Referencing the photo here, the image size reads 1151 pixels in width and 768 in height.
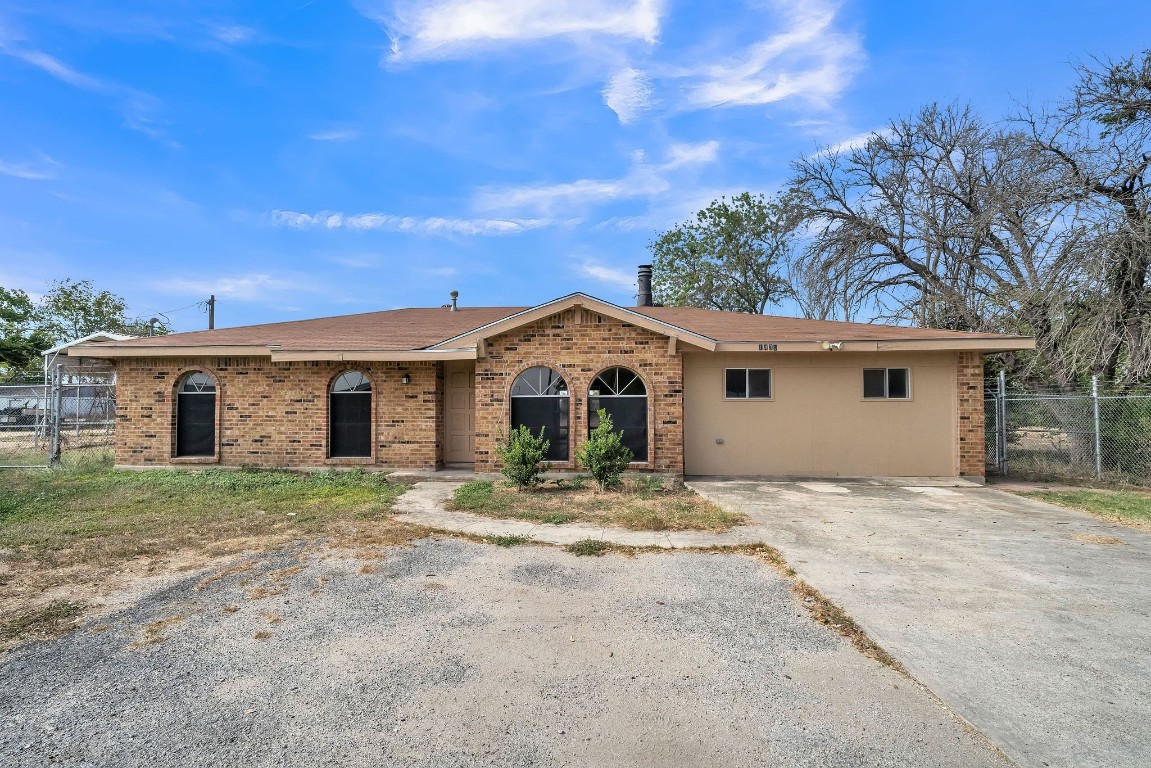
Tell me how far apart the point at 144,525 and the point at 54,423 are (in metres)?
7.44

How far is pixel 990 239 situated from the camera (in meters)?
14.2

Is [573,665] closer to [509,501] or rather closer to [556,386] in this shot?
[509,501]

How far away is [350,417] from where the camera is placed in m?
11.2

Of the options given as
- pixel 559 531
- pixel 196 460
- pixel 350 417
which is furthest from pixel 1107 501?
pixel 196 460

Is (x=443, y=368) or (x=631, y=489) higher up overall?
(x=443, y=368)

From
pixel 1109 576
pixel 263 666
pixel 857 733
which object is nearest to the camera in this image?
pixel 857 733

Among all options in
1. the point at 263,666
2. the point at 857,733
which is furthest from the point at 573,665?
the point at 263,666

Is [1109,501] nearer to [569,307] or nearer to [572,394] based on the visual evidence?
[572,394]

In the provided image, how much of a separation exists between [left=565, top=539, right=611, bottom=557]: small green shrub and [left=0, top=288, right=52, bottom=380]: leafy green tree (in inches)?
1288

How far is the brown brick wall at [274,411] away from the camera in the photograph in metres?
11.0

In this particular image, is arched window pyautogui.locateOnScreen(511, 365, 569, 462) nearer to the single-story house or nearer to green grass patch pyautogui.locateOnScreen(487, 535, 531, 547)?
the single-story house

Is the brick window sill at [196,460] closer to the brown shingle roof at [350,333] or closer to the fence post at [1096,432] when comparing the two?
the brown shingle roof at [350,333]

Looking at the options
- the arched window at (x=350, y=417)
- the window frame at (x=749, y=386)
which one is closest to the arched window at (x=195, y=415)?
the arched window at (x=350, y=417)

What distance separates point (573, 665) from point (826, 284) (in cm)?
1601
